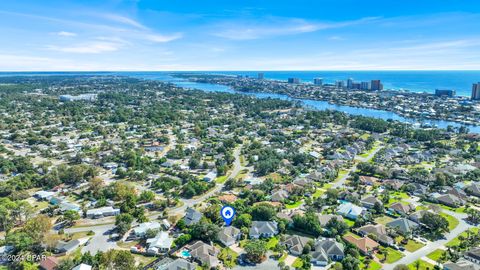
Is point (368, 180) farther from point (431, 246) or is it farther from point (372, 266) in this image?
point (372, 266)

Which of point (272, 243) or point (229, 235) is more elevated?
point (229, 235)

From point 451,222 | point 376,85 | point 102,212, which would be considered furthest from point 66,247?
point 376,85

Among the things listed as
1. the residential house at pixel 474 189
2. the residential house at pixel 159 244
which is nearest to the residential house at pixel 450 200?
the residential house at pixel 474 189

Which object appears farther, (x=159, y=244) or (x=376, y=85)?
(x=376, y=85)

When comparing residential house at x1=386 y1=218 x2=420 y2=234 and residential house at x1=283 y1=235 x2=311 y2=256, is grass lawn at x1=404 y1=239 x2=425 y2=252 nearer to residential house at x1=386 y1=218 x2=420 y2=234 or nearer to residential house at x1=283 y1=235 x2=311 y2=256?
residential house at x1=386 y1=218 x2=420 y2=234

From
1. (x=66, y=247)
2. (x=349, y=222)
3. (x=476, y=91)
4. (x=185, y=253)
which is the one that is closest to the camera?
(x=185, y=253)

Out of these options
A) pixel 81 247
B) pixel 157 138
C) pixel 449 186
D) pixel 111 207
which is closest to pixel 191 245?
pixel 81 247

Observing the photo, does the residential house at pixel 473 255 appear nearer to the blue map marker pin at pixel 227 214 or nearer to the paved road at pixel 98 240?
the blue map marker pin at pixel 227 214

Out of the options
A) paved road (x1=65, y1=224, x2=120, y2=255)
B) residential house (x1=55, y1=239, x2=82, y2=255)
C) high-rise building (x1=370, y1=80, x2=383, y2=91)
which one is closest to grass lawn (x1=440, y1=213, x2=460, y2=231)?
paved road (x1=65, y1=224, x2=120, y2=255)
